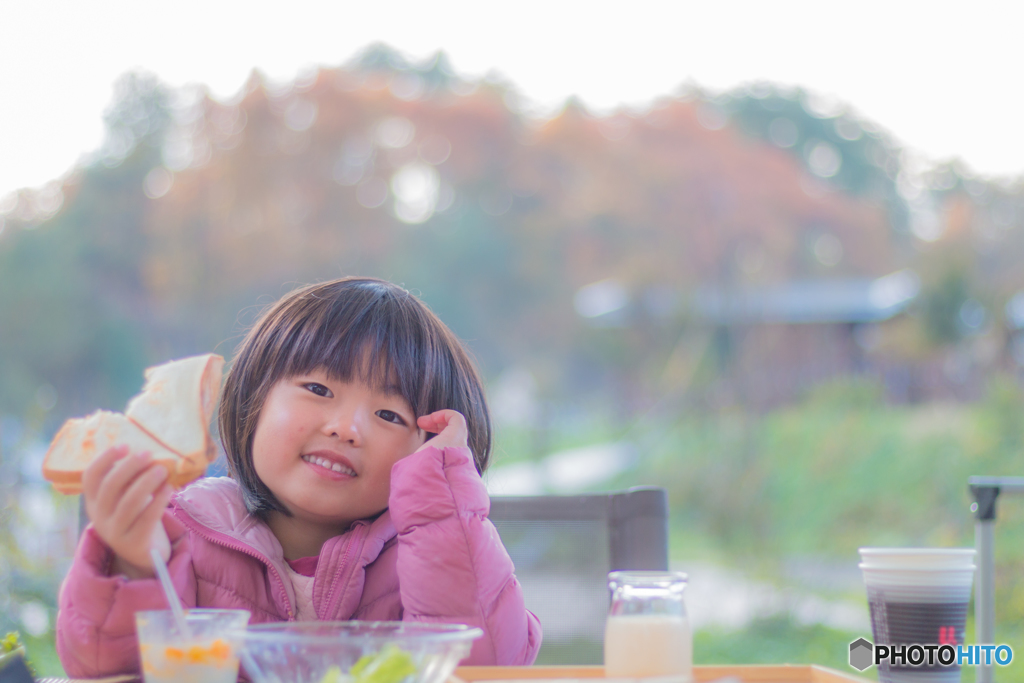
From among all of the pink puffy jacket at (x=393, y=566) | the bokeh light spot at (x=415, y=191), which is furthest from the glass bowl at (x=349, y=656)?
the bokeh light spot at (x=415, y=191)

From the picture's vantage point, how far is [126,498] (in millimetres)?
835

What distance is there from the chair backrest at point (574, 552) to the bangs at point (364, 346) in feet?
1.37

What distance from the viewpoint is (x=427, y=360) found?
4.31 ft

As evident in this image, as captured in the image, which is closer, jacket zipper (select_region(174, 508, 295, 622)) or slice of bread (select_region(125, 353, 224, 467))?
slice of bread (select_region(125, 353, 224, 467))

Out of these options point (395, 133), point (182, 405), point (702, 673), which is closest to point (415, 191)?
point (395, 133)

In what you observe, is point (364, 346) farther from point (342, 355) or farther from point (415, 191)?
point (415, 191)

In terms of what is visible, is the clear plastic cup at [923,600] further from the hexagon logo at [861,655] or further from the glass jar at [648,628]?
the glass jar at [648,628]

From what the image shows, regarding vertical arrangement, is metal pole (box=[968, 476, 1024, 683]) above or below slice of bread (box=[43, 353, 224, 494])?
below

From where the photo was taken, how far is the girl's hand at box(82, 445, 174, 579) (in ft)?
2.70

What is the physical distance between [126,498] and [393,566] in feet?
1.58

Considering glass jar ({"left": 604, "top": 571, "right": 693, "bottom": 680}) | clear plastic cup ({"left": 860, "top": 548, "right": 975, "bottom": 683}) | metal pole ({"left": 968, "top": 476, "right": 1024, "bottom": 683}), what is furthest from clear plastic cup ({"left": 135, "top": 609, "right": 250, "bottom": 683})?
metal pole ({"left": 968, "top": 476, "right": 1024, "bottom": 683})

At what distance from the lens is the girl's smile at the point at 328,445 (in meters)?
1.17

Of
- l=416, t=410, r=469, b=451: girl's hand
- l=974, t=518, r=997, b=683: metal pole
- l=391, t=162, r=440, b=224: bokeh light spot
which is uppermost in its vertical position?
l=391, t=162, r=440, b=224: bokeh light spot

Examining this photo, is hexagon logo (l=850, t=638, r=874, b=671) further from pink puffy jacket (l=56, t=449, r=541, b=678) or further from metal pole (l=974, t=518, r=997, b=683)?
metal pole (l=974, t=518, r=997, b=683)
